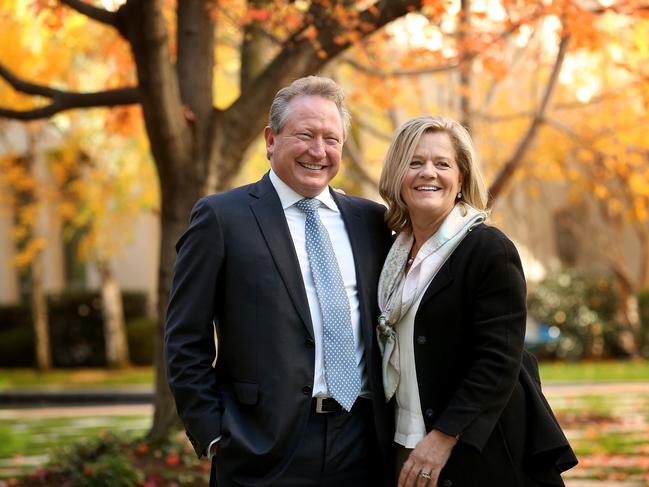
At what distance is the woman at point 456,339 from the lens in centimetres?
350

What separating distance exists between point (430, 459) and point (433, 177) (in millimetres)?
1008

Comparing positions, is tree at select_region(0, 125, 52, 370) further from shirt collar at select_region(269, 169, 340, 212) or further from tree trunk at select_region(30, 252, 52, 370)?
shirt collar at select_region(269, 169, 340, 212)

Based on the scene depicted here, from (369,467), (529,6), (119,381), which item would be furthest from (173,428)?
(119,381)

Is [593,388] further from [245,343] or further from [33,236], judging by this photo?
[245,343]

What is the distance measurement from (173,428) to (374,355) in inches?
158

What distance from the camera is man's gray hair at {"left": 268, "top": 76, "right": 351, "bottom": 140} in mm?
3857

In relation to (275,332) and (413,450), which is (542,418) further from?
(275,332)

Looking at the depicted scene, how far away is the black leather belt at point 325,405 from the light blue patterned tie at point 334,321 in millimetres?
36

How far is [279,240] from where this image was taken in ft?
12.5

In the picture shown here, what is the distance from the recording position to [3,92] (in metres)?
17.1

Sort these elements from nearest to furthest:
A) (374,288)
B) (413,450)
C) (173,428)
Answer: (413,450) → (374,288) → (173,428)

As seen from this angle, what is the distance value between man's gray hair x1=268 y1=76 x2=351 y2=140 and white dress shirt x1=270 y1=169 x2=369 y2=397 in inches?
9.0

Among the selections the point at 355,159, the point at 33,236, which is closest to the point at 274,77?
the point at 355,159

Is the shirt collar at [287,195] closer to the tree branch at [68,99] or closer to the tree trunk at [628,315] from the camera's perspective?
the tree branch at [68,99]
